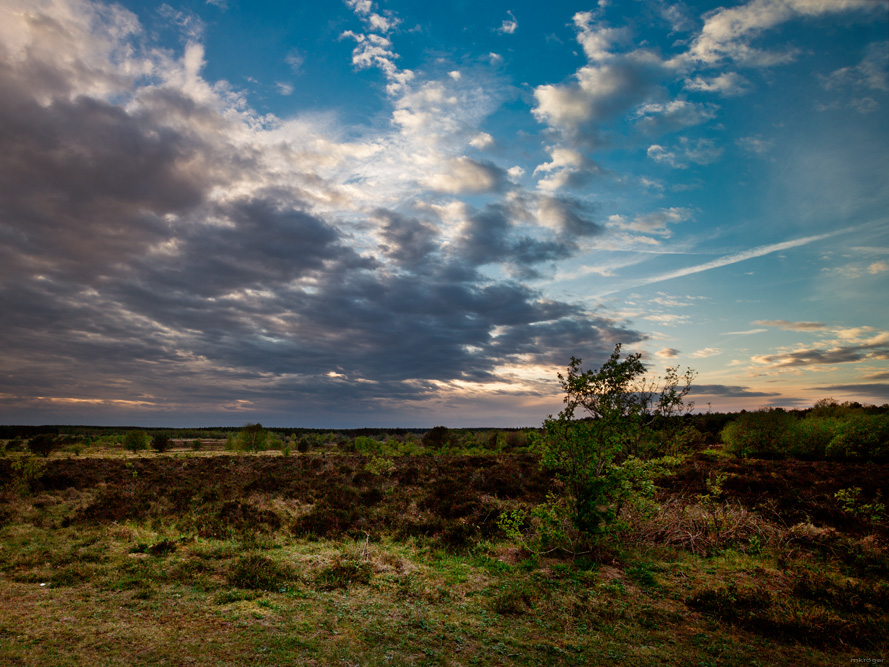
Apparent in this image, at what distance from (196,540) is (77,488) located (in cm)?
1732

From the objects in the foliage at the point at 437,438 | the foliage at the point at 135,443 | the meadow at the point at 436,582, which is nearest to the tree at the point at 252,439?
the foliage at the point at 135,443

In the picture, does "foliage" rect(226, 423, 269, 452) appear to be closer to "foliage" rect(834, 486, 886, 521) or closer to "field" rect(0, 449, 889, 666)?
"field" rect(0, 449, 889, 666)

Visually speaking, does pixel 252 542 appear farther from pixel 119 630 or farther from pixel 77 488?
pixel 77 488

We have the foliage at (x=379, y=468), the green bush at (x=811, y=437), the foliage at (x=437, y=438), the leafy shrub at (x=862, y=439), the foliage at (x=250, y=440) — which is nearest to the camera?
the leafy shrub at (x=862, y=439)

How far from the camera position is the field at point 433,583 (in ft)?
26.4

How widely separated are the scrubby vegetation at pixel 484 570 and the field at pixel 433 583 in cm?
7

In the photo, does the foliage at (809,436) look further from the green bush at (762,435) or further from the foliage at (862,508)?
the foliage at (862,508)

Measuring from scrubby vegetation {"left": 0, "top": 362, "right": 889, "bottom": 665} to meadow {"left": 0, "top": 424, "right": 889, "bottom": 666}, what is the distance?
6 cm

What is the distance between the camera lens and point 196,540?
15.9 m

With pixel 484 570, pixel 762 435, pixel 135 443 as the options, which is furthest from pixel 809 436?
pixel 135 443

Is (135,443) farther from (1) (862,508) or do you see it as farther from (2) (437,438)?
(1) (862,508)

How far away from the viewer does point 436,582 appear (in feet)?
39.8

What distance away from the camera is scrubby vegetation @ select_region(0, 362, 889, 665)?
817cm

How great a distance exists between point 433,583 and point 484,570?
6.51ft
